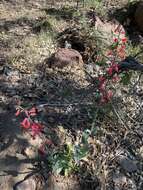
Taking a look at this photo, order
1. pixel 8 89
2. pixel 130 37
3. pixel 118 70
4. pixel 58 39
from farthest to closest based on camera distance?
pixel 130 37 → pixel 58 39 → pixel 8 89 → pixel 118 70

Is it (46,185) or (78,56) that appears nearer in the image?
(46,185)

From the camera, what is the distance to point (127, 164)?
3.44 metres

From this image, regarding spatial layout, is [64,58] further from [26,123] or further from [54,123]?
[26,123]

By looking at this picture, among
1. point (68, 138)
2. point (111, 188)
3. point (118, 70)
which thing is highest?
point (118, 70)

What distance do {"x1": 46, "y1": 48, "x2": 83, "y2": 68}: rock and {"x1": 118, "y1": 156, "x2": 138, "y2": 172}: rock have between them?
1.27m

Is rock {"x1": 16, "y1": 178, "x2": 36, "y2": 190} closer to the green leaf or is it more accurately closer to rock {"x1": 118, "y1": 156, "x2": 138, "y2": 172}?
the green leaf

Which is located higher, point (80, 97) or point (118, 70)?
point (118, 70)

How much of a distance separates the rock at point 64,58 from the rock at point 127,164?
4.18 ft

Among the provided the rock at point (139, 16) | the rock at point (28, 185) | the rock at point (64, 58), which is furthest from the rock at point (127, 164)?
the rock at point (139, 16)

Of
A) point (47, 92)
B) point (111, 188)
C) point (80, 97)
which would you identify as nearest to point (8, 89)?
point (47, 92)

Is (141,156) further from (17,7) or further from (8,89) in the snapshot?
(17,7)

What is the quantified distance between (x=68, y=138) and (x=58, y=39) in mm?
1675

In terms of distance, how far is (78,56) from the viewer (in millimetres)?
4285

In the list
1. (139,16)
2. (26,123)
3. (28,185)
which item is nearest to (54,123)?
(26,123)
